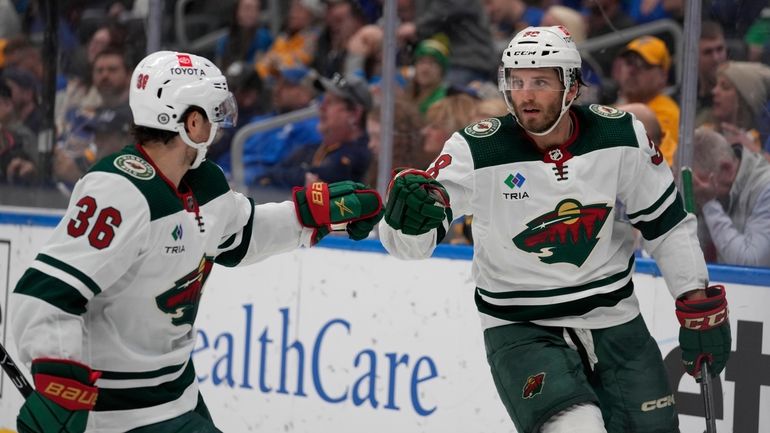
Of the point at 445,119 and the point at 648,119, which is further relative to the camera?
the point at 445,119

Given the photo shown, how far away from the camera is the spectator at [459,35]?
4.64 metres

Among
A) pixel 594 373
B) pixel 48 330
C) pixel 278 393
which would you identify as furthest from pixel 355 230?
pixel 278 393

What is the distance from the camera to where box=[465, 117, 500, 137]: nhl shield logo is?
322 centimetres

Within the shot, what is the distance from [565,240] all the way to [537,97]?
1.26ft

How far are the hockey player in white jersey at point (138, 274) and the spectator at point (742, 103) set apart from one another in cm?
177

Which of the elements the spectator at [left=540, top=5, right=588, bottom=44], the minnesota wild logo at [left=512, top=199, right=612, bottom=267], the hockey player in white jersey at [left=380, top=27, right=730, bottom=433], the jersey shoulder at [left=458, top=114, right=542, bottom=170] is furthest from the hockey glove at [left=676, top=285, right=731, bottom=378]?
the spectator at [left=540, top=5, right=588, bottom=44]

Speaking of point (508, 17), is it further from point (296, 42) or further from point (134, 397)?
point (134, 397)

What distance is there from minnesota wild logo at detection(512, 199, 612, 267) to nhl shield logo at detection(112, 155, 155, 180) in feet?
3.26

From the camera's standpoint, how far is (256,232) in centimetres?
319

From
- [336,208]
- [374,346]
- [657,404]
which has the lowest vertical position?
[374,346]

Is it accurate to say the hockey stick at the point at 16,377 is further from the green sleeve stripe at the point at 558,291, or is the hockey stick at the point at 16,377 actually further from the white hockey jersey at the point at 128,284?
the green sleeve stripe at the point at 558,291

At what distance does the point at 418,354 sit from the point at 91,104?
1.88m

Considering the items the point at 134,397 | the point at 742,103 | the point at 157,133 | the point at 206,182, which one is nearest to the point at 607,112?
the point at 742,103

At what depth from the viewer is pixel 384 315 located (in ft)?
14.3
